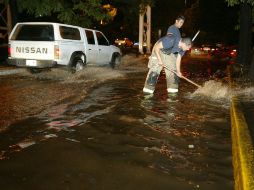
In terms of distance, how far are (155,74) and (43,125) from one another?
4265 millimetres

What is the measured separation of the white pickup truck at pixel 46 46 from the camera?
13383 millimetres

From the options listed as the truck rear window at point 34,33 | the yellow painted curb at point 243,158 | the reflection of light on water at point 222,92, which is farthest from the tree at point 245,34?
the yellow painted curb at point 243,158

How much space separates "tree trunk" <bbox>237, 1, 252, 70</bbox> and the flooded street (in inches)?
425

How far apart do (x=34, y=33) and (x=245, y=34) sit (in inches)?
475

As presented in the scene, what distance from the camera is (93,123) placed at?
7348mm

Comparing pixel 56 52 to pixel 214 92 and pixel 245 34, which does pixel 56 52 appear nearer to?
pixel 214 92

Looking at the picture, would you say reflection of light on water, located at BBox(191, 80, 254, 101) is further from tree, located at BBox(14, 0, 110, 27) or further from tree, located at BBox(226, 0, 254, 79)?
tree, located at BBox(14, 0, 110, 27)

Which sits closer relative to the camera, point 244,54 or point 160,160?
point 160,160

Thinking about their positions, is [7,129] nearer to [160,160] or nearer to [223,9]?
A: [160,160]

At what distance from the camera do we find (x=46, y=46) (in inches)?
525

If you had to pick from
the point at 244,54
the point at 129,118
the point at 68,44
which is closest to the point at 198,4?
the point at 244,54

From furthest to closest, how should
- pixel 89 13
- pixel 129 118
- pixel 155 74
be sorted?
pixel 89 13, pixel 155 74, pixel 129 118

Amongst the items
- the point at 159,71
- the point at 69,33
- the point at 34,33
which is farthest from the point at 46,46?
the point at 159,71

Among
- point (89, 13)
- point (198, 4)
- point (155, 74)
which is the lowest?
point (155, 74)
